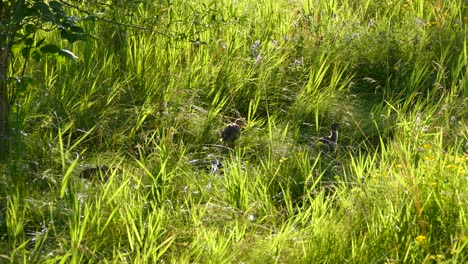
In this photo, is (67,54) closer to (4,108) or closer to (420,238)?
(4,108)

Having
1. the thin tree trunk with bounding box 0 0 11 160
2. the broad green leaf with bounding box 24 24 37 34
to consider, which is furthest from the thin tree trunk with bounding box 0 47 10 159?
the broad green leaf with bounding box 24 24 37 34

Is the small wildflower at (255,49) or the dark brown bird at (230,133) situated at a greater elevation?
the small wildflower at (255,49)

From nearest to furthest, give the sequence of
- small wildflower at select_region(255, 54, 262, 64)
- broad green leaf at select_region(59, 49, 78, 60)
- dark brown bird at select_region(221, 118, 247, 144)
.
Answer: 1. broad green leaf at select_region(59, 49, 78, 60)
2. dark brown bird at select_region(221, 118, 247, 144)
3. small wildflower at select_region(255, 54, 262, 64)

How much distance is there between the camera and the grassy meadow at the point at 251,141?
3279 millimetres

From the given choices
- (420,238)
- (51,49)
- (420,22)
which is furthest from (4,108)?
(420,22)

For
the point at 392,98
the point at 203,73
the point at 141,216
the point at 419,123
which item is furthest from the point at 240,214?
the point at 392,98

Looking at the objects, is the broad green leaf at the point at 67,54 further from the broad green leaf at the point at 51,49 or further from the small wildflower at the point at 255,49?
the small wildflower at the point at 255,49

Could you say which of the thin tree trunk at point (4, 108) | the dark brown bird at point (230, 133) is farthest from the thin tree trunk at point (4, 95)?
the dark brown bird at point (230, 133)

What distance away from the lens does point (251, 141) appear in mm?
4574

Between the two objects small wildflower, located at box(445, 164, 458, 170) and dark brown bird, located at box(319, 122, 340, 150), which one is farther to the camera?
dark brown bird, located at box(319, 122, 340, 150)

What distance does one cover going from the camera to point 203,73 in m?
5.05

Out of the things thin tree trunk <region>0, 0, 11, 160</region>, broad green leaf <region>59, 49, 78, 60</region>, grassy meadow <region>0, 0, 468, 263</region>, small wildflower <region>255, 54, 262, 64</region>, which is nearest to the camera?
grassy meadow <region>0, 0, 468, 263</region>

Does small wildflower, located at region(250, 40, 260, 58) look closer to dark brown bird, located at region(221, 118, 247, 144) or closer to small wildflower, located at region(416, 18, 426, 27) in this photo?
dark brown bird, located at region(221, 118, 247, 144)

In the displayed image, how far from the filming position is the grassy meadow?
3.28 metres
